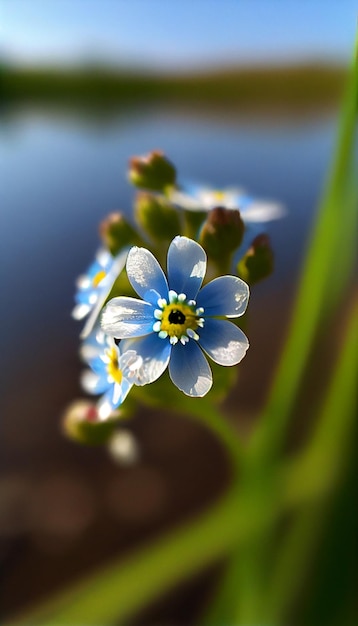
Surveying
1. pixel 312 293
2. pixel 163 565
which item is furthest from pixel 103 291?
pixel 163 565

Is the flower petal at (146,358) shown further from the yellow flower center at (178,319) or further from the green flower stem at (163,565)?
the green flower stem at (163,565)

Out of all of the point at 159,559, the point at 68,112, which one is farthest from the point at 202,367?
the point at 68,112

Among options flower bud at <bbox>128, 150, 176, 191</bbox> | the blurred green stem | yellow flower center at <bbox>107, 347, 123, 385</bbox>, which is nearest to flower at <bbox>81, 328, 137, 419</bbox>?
yellow flower center at <bbox>107, 347, 123, 385</bbox>

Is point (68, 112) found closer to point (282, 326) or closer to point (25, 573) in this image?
point (282, 326)

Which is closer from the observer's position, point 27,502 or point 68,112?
→ point 27,502

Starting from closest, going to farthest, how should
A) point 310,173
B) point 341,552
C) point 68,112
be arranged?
point 341,552 → point 310,173 → point 68,112

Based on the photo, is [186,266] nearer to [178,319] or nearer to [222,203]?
[178,319]

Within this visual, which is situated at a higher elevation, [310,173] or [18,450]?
[310,173]
